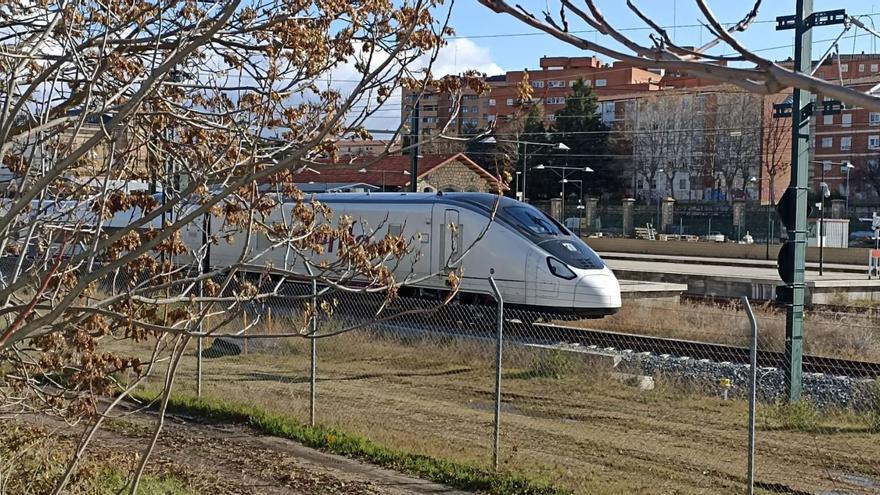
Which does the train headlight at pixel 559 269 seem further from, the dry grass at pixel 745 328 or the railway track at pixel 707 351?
the dry grass at pixel 745 328

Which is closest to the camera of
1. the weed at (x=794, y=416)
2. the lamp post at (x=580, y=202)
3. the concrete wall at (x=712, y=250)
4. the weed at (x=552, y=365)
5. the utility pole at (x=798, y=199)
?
the weed at (x=794, y=416)

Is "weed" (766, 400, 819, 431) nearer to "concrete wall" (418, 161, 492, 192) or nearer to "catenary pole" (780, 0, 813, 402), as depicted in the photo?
"catenary pole" (780, 0, 813, 402)

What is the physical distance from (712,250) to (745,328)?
3203 cm

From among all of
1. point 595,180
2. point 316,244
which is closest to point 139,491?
point 316,244

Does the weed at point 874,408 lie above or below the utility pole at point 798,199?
below

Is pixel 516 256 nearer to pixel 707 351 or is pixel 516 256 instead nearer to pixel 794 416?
pixel 707 351

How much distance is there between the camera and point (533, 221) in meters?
20.8

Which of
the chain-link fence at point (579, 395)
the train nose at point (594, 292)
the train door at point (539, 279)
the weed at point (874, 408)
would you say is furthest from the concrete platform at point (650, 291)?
the weed at point (874, 408)

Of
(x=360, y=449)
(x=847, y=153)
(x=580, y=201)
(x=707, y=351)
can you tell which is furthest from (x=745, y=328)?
(x=847, y=153)

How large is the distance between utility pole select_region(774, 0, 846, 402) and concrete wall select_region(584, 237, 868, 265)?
34307mm

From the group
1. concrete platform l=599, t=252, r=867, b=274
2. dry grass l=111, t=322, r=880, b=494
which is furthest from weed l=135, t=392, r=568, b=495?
concrete platform l=599, t=252, r=867, b=274

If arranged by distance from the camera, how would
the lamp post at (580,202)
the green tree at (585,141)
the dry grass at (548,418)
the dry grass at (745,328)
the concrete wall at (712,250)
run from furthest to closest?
the green tree at (585,141) < the lamp post at (580,202) < the concrete wall at (712,250) < the dry grass at (745,328) < the dry grass at (548,418)

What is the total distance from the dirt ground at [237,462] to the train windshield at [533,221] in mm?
10378

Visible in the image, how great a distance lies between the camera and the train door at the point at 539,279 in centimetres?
1994
